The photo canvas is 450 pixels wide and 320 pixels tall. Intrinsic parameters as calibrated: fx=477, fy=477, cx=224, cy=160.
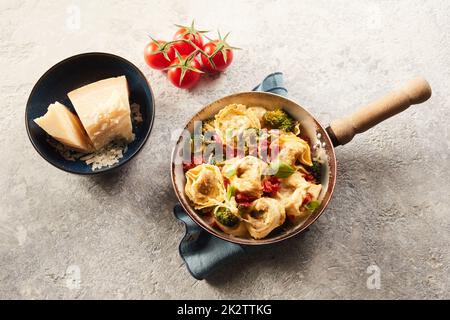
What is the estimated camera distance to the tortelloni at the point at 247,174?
2848 millimetres

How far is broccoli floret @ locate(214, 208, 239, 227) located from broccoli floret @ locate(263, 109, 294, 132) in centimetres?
68

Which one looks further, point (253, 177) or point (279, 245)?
point (279, 245)

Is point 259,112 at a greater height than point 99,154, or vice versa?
point 259,112

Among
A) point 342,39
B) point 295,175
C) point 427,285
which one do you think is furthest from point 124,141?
point 427,285

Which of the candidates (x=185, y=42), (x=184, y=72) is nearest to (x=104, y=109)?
(x=184, y=72)

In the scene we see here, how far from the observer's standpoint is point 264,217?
2.86 m

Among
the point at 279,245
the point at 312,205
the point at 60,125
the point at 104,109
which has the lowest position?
the point at 279,245

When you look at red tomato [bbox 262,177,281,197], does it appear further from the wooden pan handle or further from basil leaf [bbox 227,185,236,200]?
the wooden pan handle

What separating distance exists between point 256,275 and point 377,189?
1.09 m

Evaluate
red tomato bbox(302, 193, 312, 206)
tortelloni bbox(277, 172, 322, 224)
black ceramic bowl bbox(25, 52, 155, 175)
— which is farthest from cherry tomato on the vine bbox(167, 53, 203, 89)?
red tomato bbox(302, 193, 312, 206)

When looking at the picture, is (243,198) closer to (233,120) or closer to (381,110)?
(233,120)

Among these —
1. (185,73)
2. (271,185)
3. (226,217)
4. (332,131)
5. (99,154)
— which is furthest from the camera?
(185,73)

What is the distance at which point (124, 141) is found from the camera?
3346 mm

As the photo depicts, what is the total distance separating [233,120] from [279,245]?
979 mm
